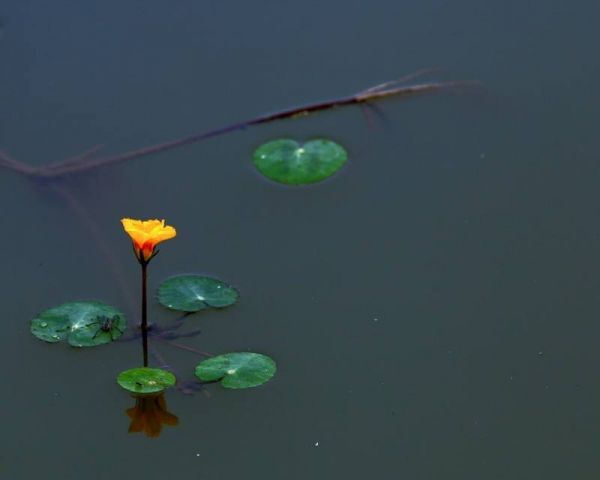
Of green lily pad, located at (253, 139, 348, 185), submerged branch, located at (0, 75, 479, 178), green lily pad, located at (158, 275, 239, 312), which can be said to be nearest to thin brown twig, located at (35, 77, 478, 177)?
submerged branch, located at (0, 75, 479, 178)

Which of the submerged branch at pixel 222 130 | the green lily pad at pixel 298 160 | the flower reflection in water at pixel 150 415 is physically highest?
the submerged branch at pixel 222 130

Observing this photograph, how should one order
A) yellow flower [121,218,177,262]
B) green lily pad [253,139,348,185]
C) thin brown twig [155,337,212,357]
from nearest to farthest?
yellow flower [121,218,177,262], thin brown twig [155,337,212,357], green lily pad [253,139,348,185]

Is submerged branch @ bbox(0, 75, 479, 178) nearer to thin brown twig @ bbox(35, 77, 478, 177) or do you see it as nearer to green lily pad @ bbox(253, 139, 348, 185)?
thin brown twig @ bbox(35, 77, 478, 177)

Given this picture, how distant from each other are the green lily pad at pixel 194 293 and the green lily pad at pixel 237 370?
5.6 inches

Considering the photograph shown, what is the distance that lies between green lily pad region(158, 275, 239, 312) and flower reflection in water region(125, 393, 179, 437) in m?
0.21

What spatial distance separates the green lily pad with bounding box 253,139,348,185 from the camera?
2.67 m

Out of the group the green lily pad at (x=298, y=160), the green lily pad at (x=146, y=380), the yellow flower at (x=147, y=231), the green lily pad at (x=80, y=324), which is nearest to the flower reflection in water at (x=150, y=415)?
the green lily pad at (x=146, y=380)

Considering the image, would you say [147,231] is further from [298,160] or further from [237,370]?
[298,160]

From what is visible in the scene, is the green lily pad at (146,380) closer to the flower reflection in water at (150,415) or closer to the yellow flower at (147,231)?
the flower reflection in water at (150,415)

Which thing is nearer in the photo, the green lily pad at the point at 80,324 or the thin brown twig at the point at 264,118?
the green lily pad at the point at 80,324

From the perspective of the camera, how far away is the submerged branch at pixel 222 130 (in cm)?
272

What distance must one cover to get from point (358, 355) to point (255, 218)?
17.2 inches

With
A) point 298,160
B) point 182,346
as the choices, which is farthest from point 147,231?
point 298,160

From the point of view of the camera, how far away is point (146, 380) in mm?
2223
